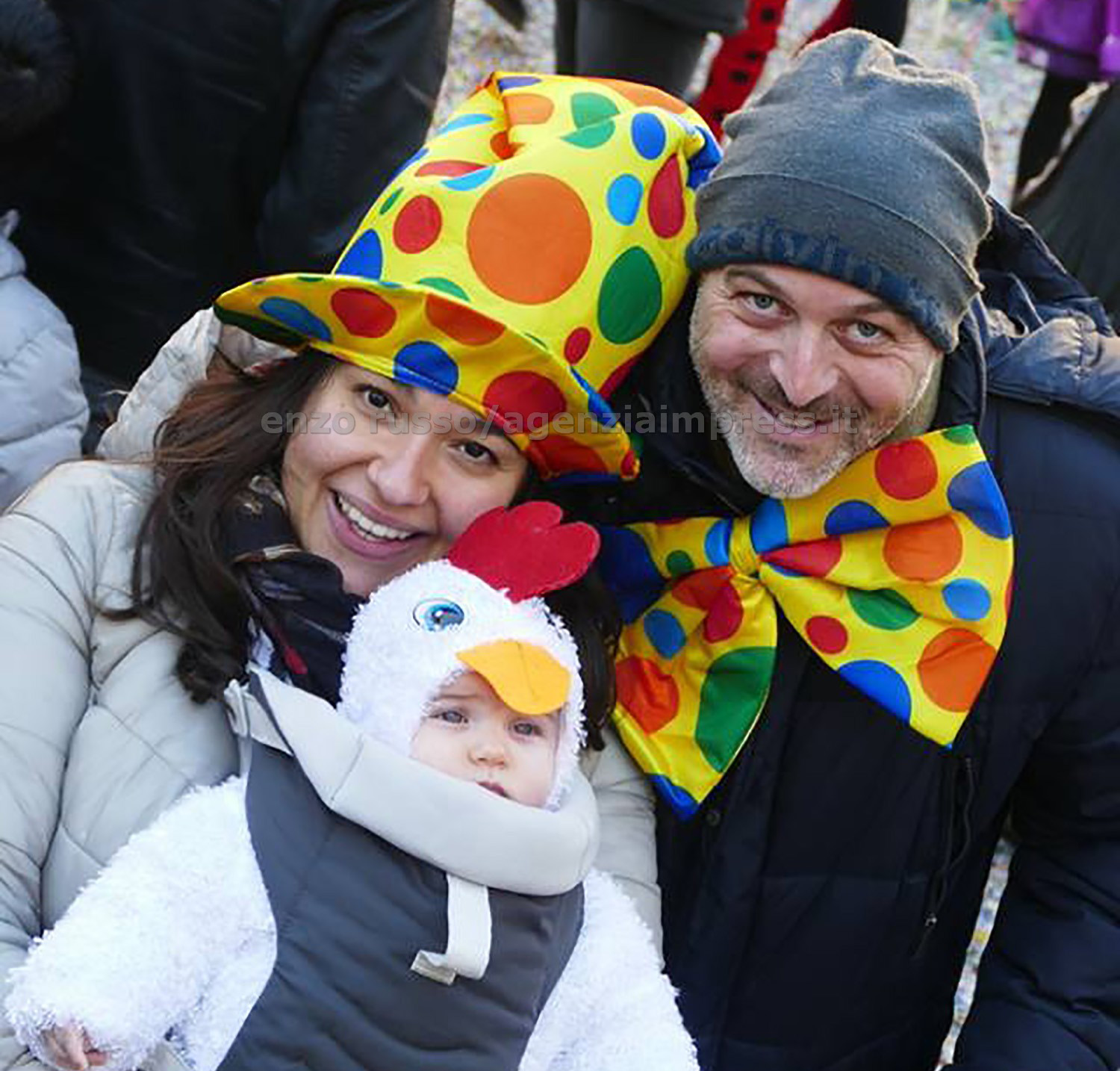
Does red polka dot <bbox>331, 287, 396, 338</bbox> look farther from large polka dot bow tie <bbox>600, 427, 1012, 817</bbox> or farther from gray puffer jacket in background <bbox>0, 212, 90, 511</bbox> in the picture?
gray puffer jacket in background <bbox>0, 212, 90, 511</bbox>

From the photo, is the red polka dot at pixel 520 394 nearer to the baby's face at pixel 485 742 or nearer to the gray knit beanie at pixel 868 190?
the gray knit beanie at pixel 868 190

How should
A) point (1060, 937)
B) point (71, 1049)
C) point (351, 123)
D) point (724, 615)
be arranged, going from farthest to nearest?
point (351, 123), point (1060, 937), point (724, 615), point (71, 1049)

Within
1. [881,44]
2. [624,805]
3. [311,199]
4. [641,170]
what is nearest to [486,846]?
[624,805]

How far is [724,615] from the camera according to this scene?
85.9 inches

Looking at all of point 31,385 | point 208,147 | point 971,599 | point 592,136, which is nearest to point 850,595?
point 971,599

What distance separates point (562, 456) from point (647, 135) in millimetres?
433

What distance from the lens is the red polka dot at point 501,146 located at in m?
2.25

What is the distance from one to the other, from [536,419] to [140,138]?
4.06ft

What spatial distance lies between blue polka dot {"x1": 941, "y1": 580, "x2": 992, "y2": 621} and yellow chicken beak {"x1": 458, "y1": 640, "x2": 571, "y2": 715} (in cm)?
50

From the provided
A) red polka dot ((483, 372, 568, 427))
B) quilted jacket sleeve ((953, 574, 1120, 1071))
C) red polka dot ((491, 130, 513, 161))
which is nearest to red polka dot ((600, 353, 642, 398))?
red polka dot ((483, 372, 568, 427))

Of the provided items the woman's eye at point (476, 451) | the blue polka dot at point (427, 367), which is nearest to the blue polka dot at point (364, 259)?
the blue polka dot at point (427, 367)

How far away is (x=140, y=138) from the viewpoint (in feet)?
9.80

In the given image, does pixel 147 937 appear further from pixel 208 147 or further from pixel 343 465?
pixel 208 147

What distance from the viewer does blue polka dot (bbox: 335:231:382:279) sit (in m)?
2.15
